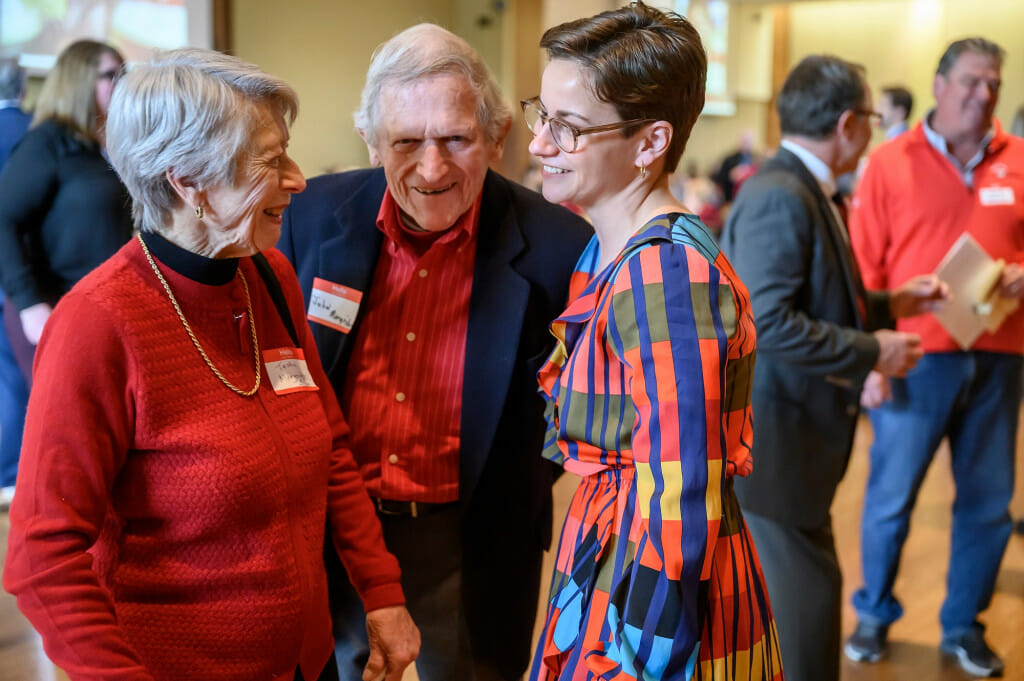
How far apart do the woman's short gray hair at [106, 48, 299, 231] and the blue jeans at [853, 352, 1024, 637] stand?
258 centimetres

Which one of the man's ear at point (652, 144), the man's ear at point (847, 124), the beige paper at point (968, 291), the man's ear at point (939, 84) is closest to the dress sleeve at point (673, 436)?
the man's ear at point (652, 144)

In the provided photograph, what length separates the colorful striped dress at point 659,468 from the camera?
A: 114 cm

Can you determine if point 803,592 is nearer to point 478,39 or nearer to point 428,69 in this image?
point 428,69

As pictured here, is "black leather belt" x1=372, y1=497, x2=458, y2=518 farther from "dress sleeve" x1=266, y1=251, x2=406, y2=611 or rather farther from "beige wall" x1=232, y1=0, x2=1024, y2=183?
"beige wall" x1=232, y1=0, x2=1024, y2=183

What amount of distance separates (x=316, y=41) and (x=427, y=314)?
27.5ft

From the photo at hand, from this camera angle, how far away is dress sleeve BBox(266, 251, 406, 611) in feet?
5.11

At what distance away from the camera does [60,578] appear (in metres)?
1.12

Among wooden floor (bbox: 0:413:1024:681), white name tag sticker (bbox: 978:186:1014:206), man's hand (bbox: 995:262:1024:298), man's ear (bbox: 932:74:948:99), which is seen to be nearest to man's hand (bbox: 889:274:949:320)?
man's hand (bbox: 995:262:1024:298)

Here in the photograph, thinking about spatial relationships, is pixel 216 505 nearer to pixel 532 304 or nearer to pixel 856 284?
pixel 532 304

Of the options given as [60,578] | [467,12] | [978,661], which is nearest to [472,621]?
[60,578]

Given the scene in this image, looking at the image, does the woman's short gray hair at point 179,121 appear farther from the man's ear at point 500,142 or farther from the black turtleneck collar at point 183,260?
the man's ear at point 500,142

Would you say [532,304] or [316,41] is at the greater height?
[316,41]

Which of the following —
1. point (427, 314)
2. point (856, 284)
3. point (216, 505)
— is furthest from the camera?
point (856, 284)

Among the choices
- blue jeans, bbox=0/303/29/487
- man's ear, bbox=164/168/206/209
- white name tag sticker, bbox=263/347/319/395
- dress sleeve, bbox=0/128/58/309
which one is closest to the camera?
man's ear, bbox=164/168/206/209
